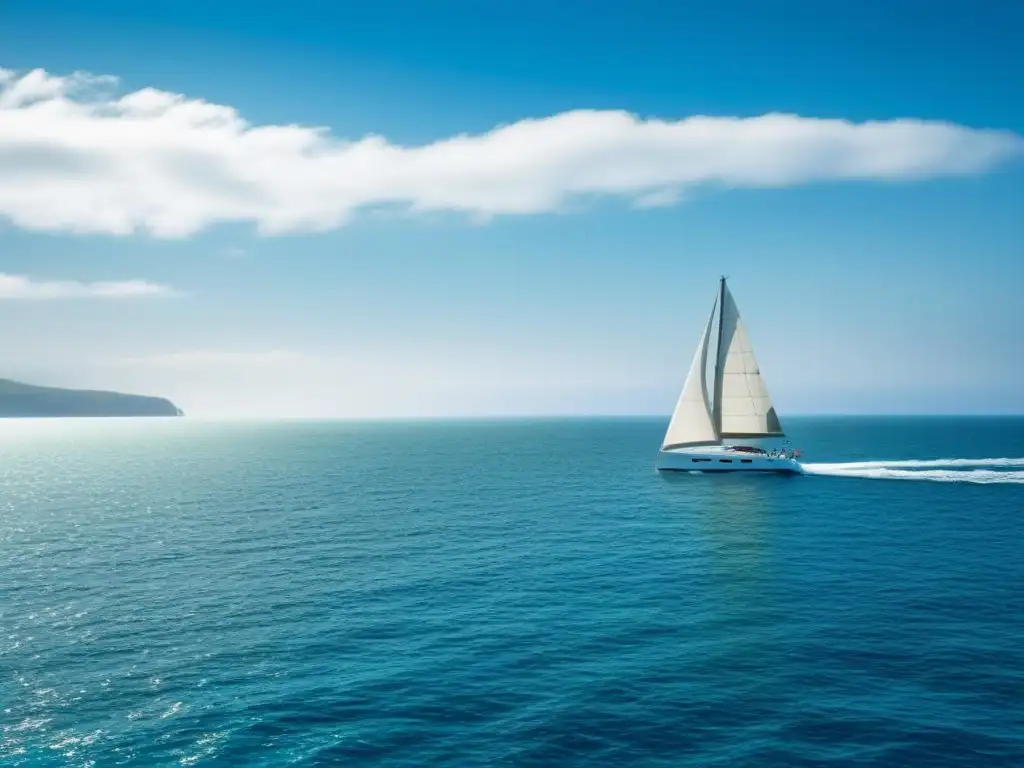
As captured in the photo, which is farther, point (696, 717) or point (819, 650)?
point (819, 650)

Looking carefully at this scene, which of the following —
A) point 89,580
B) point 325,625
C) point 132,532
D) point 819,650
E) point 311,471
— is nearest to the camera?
point 819,650

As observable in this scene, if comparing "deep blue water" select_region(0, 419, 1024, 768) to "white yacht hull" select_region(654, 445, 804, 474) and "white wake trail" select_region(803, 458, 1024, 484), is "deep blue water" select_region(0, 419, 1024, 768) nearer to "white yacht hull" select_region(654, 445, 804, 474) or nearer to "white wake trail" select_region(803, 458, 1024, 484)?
"white yacht hull" select_region(654, 445, 804, 474)

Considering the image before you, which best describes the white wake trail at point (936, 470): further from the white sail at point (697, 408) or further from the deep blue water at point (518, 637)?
the deep blue water at point (518, 637)

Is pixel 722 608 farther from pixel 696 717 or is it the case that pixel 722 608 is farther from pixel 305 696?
pixel 305 696

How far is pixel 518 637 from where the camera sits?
108ft

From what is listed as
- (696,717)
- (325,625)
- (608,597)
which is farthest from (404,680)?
(608,597)

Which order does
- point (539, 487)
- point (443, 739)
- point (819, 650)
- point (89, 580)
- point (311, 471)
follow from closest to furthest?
point (443, 739)
point (819, 650)
point (89, 580)
point (539, 487)
point (311, 471)

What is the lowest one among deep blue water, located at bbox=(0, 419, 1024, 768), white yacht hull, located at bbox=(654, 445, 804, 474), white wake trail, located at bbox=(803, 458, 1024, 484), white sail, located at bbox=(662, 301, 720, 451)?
deep blue water, located at bbox=(0, 419, 1024, 768)

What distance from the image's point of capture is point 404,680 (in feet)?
91.1

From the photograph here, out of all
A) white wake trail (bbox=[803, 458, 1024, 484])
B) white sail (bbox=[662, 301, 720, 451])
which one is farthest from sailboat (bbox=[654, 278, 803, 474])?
white wake trail (bbox=[803, 458, 1024, 484])

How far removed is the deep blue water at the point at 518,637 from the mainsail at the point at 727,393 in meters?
25.1

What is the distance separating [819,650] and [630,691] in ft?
34.9

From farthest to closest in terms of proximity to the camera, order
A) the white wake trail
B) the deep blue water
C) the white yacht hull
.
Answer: the white wake trail < the white yacht hull < the deep blue water

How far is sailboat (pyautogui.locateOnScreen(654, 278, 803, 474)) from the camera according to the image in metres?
93.4
